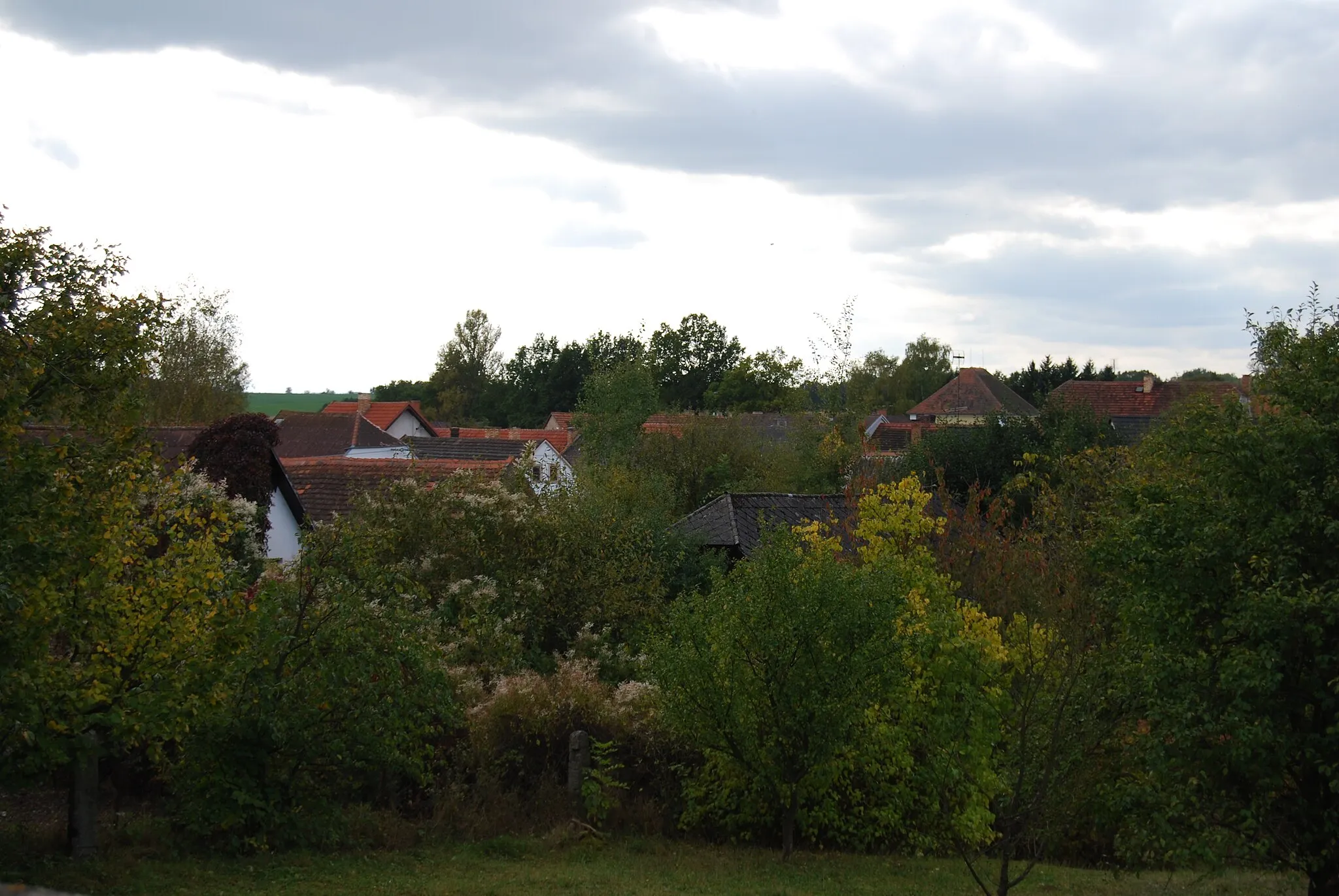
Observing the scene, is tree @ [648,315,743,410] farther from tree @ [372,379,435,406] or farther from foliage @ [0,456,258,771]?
foliage @ [0,456,258,771]

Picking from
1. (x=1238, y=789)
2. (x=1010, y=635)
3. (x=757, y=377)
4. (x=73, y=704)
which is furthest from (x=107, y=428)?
(x=757, y=377)

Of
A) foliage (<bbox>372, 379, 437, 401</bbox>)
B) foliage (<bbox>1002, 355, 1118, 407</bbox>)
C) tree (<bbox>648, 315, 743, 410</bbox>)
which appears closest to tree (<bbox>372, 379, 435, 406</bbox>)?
foliage (<bbox>372, 379, 437, 401</bbox>)

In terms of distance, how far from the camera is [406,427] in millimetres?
72500

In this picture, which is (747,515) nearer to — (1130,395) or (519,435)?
(1130,395)

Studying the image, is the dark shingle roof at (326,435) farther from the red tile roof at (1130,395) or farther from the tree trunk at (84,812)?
the tree trunk at (84,812)

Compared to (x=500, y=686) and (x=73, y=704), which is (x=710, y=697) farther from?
(x=73, y=704)

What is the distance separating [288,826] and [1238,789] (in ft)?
30.0

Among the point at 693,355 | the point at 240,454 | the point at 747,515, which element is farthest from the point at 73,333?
the point at 693,355

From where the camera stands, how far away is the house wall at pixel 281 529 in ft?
79.5

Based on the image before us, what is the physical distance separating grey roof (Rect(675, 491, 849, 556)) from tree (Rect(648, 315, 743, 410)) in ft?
201

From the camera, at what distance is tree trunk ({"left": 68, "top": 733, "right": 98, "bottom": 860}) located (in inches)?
426

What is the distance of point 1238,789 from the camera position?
920 centimetres

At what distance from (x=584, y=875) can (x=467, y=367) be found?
3732 inches

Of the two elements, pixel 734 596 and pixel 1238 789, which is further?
pixel 734 596
